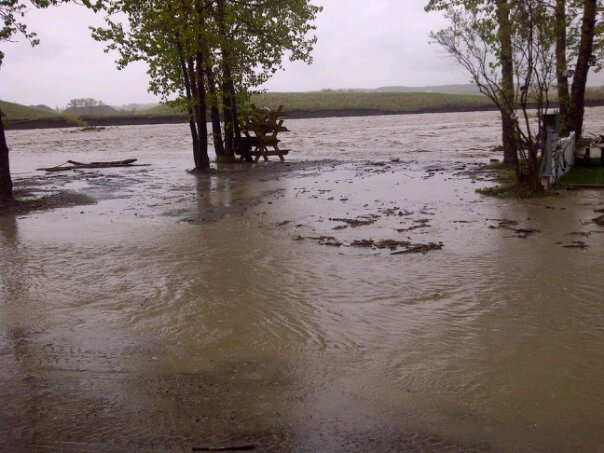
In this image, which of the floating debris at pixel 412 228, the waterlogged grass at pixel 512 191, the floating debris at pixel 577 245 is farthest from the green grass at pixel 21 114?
the floating debris at pixel 577 245

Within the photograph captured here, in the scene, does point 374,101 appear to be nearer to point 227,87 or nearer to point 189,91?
point 227,87

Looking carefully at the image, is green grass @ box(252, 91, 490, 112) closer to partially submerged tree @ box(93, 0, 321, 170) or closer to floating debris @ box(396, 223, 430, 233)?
partially submerged tree @ box(93, 0, 321, 170)

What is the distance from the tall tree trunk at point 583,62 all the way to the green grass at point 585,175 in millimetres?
1314

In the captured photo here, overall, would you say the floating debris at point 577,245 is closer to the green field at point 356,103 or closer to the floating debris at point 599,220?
the floating debris at point 599,220

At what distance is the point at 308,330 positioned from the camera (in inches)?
220

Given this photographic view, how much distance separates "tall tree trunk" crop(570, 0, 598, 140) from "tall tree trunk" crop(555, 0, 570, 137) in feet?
0.72

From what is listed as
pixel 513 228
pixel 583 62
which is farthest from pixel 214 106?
pixel 513 228

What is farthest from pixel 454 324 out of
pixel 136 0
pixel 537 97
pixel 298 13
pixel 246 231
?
pixel 298 13

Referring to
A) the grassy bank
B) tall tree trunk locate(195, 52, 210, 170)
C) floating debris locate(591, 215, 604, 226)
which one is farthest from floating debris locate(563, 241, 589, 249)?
the grassy bank

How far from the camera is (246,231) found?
1027cm

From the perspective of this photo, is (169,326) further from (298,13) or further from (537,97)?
(298,13)

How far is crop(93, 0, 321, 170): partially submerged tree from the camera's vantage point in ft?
61.6

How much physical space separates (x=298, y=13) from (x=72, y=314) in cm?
1919

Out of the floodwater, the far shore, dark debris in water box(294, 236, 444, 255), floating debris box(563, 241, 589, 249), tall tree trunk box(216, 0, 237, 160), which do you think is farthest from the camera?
the far shore
